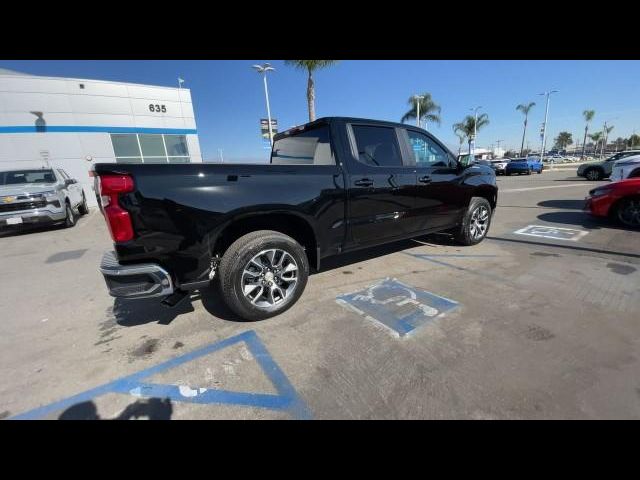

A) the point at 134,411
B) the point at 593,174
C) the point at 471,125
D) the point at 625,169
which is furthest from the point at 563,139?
the point at 134,411

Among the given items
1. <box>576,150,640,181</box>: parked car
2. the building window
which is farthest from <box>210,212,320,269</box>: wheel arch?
<box>576,150,640,181</box>: parked car

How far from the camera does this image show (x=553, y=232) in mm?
5953

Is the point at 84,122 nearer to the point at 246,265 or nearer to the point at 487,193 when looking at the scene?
the point at 246,265

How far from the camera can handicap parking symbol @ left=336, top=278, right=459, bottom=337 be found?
2.78 meters

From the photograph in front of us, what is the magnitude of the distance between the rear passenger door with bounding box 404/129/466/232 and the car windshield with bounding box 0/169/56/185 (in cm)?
1032

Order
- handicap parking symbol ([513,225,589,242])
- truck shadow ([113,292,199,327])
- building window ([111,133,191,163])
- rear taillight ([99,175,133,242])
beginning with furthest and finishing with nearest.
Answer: building window ([111,133,191,163])
handicap parking symbol ([513,225,589,242])
truck shadow ([113,292,199,327])
rear taillight ([99,175,133,242])

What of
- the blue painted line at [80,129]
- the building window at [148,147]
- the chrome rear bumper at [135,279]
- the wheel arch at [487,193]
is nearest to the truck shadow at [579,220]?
the wheel arch at [487,193]

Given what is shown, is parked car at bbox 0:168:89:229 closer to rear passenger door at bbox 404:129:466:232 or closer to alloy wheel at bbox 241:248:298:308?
alloy wheel at bbox 241:248:298:308

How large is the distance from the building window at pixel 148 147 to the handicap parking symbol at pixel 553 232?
18.8 meters

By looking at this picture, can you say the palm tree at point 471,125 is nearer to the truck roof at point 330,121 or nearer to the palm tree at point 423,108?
the palm tree at point 423,108

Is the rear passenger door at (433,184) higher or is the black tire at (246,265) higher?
the rear passenger door at (433,184)

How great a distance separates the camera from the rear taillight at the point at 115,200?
2.12 meters
